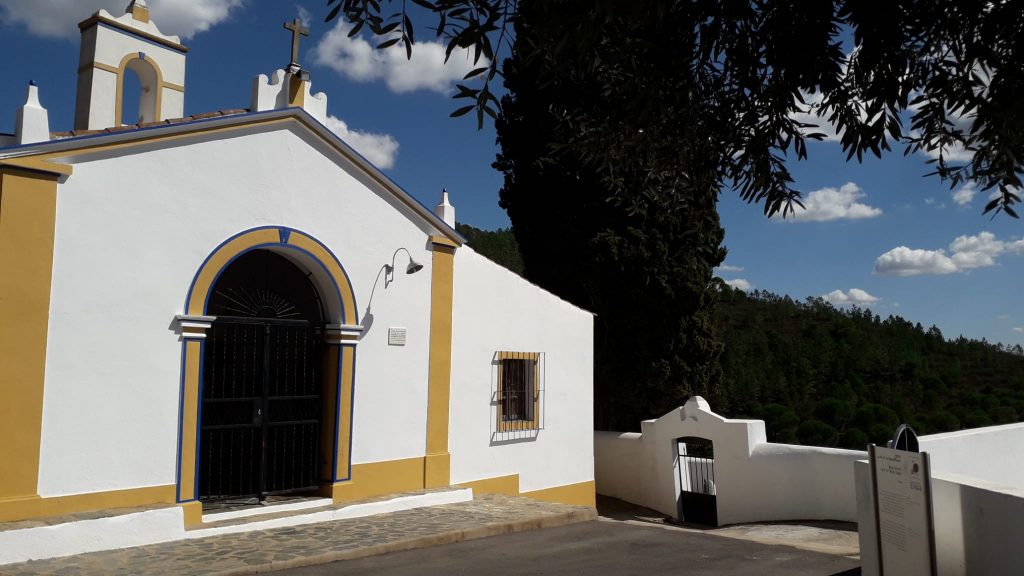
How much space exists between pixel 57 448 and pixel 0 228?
2.00m

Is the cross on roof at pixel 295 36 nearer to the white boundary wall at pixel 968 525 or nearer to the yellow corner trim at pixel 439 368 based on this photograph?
the yellow corner trim at pixel 439 368

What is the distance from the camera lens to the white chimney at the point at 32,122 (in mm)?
6959

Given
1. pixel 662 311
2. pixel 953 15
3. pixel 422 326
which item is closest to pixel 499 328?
pixel 422 326

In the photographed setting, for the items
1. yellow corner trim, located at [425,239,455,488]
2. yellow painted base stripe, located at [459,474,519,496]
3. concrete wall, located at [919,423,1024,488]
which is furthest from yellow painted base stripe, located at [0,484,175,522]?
concrete wall, located at [919,423,1024,488]

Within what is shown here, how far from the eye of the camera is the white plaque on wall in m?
9.63

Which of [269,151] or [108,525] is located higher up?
[269,151]

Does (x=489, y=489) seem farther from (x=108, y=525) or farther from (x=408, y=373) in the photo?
(x=108, y=525)

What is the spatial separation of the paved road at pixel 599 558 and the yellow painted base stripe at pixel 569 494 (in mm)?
2656

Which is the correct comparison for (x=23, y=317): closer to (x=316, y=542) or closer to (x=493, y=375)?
(x=316, y=542)

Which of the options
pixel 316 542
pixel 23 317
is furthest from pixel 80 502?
pixel 316 542

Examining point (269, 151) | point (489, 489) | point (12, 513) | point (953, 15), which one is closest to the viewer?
point (953, 15)

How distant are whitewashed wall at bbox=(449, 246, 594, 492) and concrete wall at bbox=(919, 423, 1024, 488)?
17.1 ft

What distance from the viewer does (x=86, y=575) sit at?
19.8ft

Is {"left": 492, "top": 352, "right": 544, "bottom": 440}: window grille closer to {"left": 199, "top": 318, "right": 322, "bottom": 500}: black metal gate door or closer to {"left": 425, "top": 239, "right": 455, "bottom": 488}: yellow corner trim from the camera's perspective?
{"left": 425, "top": 239, "right": 455, "bottom": 488}: yellow corner trim
